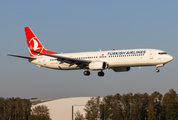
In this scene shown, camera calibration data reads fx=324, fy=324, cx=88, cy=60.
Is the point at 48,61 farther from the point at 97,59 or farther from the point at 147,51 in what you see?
the point at 147,51

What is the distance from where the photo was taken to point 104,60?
204 ft

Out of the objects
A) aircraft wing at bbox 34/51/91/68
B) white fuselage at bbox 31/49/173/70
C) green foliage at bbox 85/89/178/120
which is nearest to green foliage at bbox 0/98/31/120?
green foliage at bbox 85/89/178/120

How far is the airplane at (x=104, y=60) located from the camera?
58562 millimetres

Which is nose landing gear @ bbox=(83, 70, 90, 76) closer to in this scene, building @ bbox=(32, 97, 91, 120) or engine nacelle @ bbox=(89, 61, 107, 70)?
engine nacelle @ bbox=(89, 61, 107, 70)

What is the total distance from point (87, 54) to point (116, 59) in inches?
282

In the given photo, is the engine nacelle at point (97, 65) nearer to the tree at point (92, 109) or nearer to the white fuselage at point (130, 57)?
the white fuselage at point (130, 57)

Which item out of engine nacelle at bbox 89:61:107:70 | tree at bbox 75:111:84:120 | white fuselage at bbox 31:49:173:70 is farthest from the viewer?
tree at bbox 75:111:84:120

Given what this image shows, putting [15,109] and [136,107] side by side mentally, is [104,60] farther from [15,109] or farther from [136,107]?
[15,109]

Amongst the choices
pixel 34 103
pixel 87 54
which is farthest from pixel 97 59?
pixel 34 103

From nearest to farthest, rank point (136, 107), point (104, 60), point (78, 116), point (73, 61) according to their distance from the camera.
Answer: point (104, 60)
point (73, 61)
point (78, 116)
point (136, 107)

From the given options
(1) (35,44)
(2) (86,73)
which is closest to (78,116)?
(1) (35,44)

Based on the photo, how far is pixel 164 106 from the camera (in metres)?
130

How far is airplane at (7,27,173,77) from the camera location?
58562 mm

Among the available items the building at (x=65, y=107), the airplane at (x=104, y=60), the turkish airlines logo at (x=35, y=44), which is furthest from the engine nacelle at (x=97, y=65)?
the building at (x=65, y=107)
